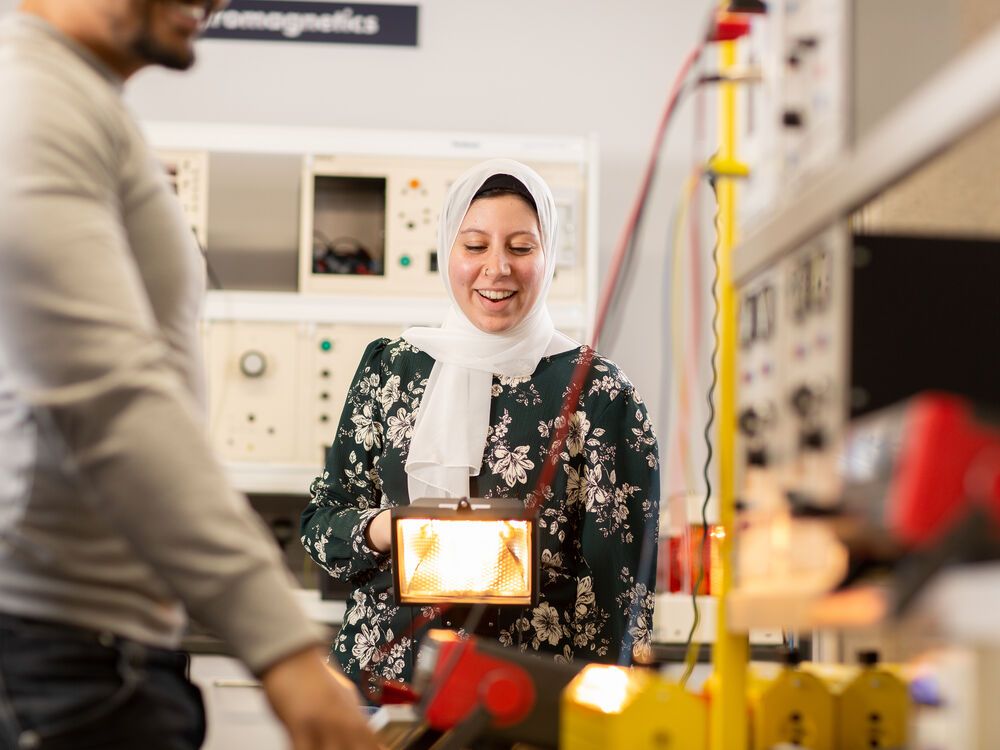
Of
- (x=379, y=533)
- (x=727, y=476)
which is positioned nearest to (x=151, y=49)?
(x=727, y=476)

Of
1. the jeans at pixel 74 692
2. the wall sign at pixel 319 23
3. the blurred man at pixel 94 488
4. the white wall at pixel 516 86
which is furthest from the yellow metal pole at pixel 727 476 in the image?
the wall sign at pixel 319 23

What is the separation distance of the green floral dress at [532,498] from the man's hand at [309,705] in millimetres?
901

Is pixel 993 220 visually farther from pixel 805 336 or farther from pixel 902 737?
pixel 902 737

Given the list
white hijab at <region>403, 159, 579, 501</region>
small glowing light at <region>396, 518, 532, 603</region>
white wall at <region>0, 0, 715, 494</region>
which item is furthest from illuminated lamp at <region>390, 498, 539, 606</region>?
white wall at <region>0, 0, 715, 494</region>

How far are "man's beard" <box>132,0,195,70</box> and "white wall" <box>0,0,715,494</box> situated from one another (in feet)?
9.21

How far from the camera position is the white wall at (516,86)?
3717 mm

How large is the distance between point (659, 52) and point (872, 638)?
2549 mm

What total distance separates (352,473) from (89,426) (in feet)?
3.73

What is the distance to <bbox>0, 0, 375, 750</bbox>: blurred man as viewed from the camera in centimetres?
78

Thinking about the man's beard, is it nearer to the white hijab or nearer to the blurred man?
the blurred man

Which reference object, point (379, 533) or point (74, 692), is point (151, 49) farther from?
point (379, 533)

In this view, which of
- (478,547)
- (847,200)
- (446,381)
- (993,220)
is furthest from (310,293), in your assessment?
(847,200)

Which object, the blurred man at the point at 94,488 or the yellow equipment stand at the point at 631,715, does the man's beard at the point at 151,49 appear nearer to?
the blurred man at the point at 94,488

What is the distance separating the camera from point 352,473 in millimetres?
1919
